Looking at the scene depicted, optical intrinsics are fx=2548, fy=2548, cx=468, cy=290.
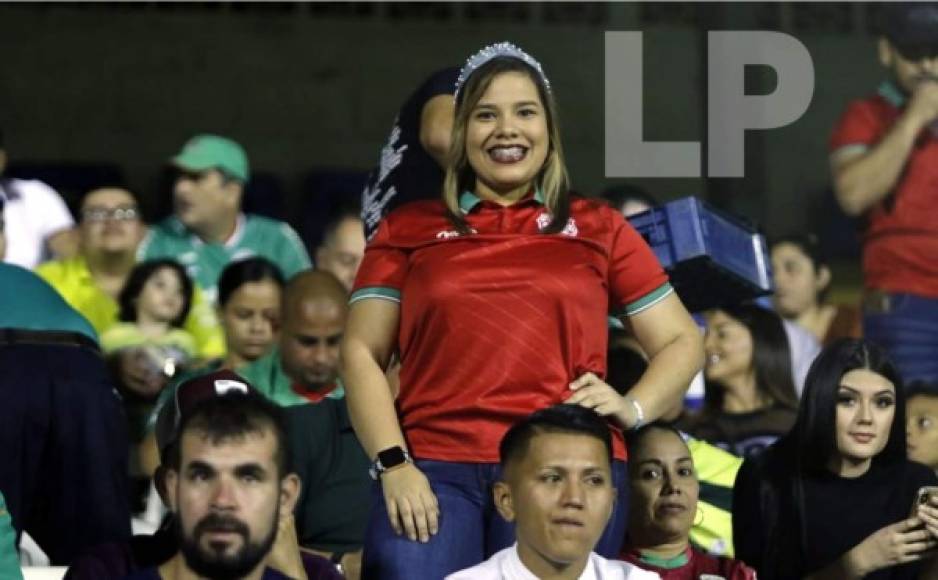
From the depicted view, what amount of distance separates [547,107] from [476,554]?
1.07m

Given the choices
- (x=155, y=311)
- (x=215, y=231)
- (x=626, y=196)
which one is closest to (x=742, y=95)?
(x=626, y=196)

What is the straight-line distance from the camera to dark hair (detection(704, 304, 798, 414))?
8.54 meters

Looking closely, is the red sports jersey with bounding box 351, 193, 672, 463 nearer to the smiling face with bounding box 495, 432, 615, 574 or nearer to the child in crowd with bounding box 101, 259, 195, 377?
the smiling face with bounding box 495, 432, 615, 574

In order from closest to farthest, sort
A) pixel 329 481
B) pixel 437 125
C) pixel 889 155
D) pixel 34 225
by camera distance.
→ pixel 437 125 → pixel 329 481 → pixel 889 155 → pixel 34 225

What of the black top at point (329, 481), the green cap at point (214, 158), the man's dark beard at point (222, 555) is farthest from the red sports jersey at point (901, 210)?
the man's dark beard at point (222, 555)

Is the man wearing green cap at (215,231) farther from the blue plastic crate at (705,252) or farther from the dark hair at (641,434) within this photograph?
the dark hair at (641,434)

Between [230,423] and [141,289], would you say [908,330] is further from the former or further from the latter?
[230,423]

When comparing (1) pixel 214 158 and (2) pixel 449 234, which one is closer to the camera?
(2) pixel 449 234

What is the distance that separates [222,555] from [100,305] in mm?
3840

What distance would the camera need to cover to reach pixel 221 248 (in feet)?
31.6

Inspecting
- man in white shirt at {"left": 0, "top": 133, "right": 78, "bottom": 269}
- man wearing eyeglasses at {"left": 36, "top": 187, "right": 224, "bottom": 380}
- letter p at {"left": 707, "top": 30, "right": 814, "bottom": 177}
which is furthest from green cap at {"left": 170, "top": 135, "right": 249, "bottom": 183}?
letter p at {"left": 707, "top": 30, "right": 814, "bottom": 177}

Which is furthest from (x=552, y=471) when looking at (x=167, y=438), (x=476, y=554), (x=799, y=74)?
(x=799, y=74)

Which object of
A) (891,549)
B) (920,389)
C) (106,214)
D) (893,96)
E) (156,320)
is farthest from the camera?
(106,214)

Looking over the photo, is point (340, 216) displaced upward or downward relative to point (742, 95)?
downward
